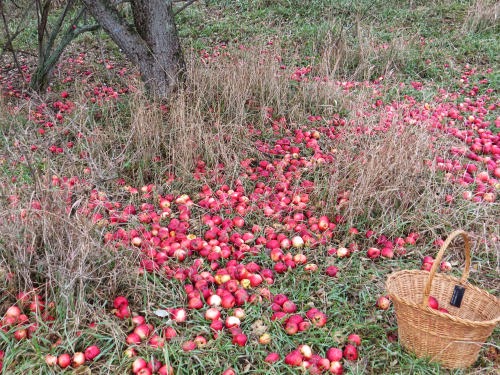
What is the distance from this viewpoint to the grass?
230cm

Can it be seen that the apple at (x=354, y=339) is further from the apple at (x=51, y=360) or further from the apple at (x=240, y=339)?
the apple at (x=51, y=360)

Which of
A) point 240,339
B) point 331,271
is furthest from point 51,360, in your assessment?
point 331,271

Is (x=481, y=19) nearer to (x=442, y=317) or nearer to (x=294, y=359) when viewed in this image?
(x=442, y=317)

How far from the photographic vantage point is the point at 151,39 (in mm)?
4328

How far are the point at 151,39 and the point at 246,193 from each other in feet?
6.08

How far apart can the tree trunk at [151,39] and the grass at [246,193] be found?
0.22 metres

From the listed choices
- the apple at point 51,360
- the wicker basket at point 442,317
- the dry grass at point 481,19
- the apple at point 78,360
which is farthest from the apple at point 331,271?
the dry grass at point 481,19

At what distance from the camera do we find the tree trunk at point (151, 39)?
4.21 metres

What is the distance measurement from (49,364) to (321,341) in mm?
1285

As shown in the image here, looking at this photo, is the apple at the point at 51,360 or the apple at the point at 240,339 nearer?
Answer: the apple at the point at 51,360

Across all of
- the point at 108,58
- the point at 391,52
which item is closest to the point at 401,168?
the point at 391,52

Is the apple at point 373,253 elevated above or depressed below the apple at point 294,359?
above

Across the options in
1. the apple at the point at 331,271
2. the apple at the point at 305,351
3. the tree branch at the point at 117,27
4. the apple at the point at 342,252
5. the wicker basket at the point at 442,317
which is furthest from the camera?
the tree branch at the point at 117,27

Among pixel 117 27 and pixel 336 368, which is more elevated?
pixel 117 27
